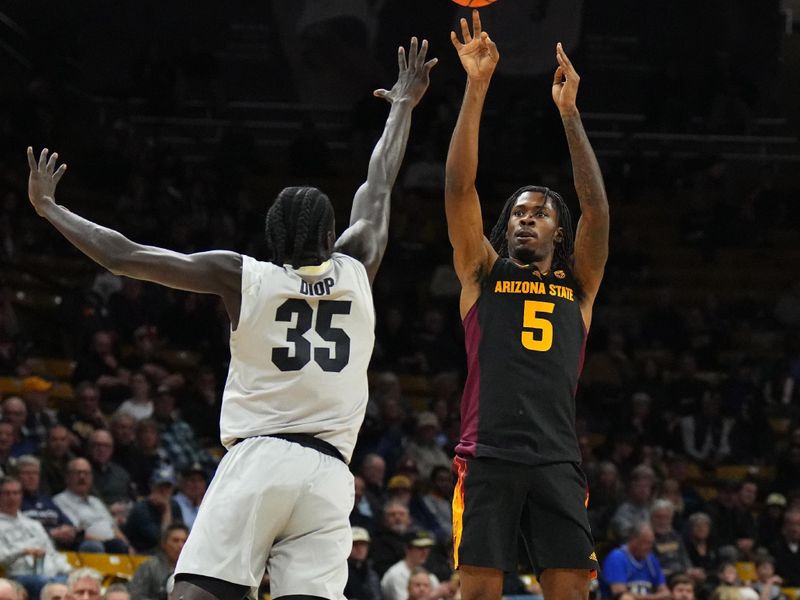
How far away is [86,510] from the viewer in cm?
1251

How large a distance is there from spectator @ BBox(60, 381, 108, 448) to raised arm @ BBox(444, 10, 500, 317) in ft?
26.3

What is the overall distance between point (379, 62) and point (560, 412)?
1646 cm

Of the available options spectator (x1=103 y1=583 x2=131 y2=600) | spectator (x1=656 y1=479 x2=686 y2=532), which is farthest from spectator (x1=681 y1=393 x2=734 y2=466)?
spectator (x1=103 y1=583 x2=131 y2=600)

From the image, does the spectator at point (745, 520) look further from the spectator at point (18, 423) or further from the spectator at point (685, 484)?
the spectator at point (18, 423)

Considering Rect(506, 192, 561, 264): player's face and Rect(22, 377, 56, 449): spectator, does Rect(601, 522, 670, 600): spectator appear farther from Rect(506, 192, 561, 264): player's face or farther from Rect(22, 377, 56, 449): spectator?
Rect(506, 192, 561, 264): player's face

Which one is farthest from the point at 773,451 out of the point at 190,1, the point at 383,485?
the point at 190,1

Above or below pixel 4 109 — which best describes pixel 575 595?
below

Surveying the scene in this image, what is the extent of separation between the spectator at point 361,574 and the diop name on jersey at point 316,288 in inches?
287

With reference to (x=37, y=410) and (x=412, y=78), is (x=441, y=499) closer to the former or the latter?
(x=37, y=410)

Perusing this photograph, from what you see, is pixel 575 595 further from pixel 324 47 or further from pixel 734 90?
pixel 734 90

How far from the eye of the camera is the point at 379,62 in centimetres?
2222

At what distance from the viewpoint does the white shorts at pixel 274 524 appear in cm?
541

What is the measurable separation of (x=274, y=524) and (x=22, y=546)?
6.62 meters

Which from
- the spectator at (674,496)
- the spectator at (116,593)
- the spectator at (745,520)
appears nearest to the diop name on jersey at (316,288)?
the spectator at (116,593)
